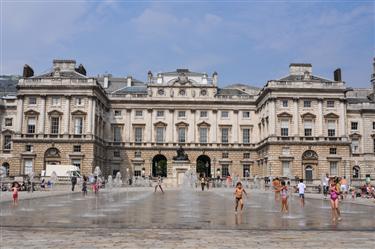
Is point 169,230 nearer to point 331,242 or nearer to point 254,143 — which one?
point 331,242

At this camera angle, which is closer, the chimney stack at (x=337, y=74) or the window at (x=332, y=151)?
the window at (x=332, y=151)

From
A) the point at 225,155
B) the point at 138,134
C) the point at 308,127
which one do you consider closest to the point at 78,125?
the point at 138,134

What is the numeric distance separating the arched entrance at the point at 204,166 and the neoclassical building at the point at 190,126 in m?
0.26

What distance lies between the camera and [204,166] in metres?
77.0

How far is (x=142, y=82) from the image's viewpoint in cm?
8850

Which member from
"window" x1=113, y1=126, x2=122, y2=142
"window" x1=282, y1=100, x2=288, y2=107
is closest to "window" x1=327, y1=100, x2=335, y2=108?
"window" x1=282, y1=100, x2=288, y2=107

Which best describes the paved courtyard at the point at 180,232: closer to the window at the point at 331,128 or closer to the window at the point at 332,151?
the window at the point at 332,151

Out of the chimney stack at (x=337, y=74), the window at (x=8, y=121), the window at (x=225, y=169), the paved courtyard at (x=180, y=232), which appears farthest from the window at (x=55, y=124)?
the paved courtyard at (x=180, y=232)

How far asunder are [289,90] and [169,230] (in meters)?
52.8

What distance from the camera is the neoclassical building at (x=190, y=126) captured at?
61281mm

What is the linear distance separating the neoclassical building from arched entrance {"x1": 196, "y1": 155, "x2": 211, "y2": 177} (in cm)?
26

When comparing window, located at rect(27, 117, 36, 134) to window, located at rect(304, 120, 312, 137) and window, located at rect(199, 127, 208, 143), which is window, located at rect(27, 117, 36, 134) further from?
window, located at rect(304, 120, 312, 137)

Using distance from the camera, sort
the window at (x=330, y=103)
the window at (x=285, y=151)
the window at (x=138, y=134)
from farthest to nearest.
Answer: the window at (x=138, y=134) < the window at (x=330, y=103) < the window at (x=285, y=151)

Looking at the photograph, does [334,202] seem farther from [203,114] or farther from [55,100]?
[203,114]
